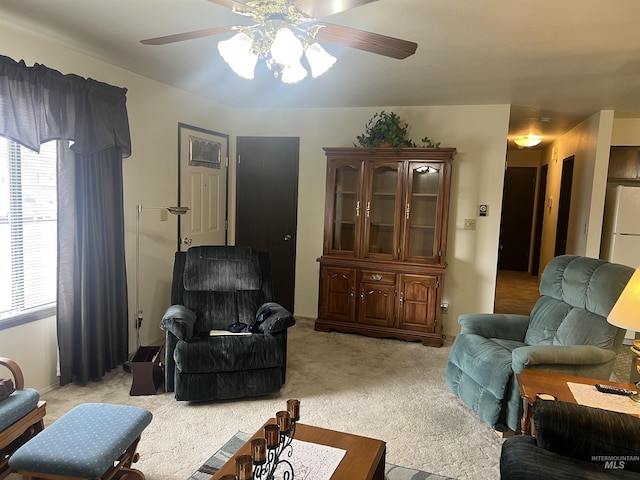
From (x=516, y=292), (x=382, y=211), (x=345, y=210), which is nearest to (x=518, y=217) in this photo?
(x=516, y=292)

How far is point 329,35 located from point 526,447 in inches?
71.6

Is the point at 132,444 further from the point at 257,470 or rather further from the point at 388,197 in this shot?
the point at 388,197

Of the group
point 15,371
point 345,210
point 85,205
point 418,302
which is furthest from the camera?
point 345,210

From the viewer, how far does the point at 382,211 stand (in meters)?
4.49

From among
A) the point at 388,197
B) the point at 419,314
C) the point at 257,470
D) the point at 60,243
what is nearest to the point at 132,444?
the point at 257,470

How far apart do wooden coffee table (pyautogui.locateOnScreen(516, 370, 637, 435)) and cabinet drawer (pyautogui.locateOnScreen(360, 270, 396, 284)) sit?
6.85ft

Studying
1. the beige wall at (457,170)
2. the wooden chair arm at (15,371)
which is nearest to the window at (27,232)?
the wooden chair arm at (15,371)

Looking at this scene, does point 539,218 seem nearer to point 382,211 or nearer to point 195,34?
point 382,211

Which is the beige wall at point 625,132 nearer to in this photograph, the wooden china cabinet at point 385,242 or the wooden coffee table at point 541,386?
the wooden china cabinet at point 385,242

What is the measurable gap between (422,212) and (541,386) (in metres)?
2.47

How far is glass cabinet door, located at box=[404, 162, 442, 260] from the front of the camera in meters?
4.29

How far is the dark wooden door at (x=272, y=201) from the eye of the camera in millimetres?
A: 5031

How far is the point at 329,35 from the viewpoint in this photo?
1.85m

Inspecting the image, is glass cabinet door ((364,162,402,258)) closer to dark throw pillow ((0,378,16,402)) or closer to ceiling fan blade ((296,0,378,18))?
ceiling fan blade ((296,0,378,18))
